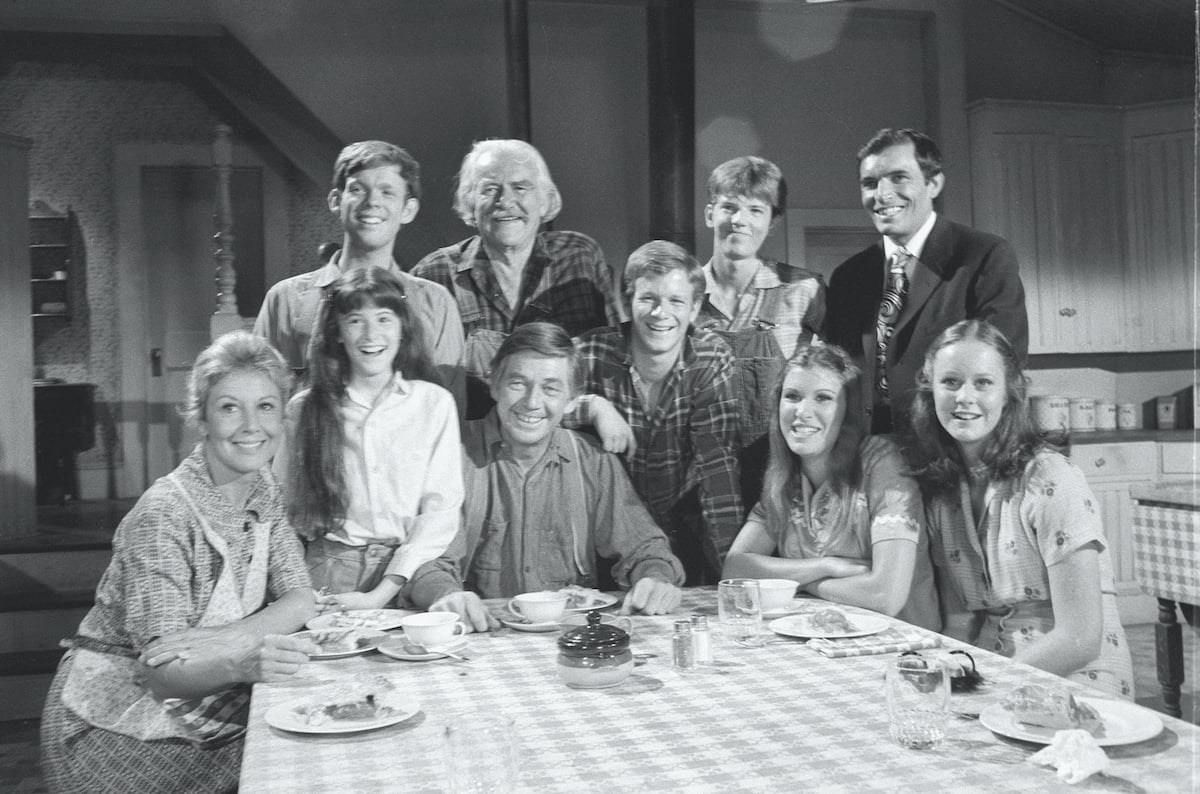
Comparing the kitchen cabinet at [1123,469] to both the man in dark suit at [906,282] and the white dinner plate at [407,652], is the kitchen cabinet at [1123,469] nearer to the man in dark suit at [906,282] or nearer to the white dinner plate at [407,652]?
the man in dark suit at [906,282]

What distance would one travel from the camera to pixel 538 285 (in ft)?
10.6

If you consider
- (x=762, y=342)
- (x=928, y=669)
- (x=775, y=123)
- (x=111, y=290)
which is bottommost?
(x=928, y=669)

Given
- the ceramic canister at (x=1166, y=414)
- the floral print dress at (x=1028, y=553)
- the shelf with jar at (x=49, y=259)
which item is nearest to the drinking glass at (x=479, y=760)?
the floral print dress at (x=1028, y=553)

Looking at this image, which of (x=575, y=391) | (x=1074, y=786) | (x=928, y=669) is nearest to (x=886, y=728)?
(x=928, y=669)

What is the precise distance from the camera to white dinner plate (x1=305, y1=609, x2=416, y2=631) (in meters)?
2.10

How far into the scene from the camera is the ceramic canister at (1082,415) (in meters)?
5.04

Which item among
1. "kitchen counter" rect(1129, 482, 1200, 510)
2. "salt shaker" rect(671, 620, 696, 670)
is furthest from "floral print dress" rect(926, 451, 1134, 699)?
"kitchen counter" rect(1129, 482, 1200, 510)

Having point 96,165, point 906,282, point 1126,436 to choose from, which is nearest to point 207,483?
point 96,165

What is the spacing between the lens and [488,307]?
3201 millimetres

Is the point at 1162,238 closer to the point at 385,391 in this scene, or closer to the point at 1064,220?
the point at 1064,220

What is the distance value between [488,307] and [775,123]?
60.4 inches

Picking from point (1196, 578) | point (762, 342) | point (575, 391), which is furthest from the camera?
point (1196, 578)

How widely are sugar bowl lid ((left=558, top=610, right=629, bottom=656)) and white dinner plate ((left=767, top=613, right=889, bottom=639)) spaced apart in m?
0.43

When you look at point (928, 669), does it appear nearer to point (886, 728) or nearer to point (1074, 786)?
point (886, 728)
